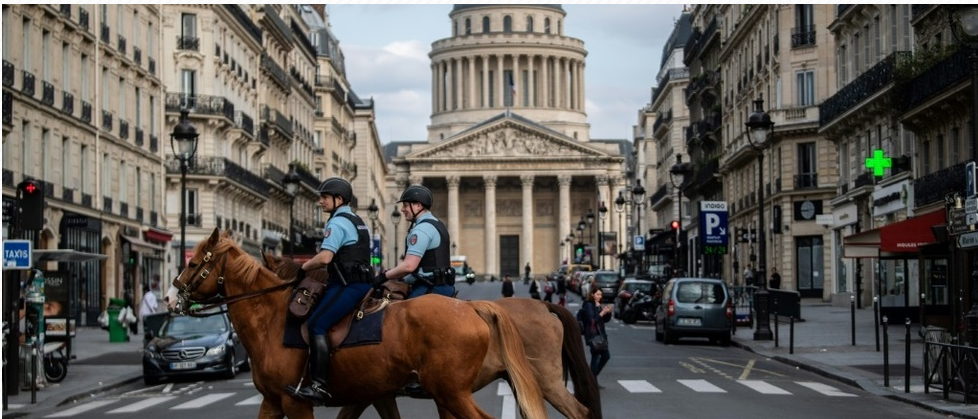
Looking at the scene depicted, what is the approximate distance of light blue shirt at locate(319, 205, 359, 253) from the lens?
11.9 m

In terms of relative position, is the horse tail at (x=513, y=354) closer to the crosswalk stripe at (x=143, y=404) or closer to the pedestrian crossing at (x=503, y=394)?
the pedestrian crossing at (x=503, y=394)

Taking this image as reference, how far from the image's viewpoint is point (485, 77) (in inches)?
7736

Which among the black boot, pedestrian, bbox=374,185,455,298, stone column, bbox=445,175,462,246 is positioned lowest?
the black boot

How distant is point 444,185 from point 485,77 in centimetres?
2184

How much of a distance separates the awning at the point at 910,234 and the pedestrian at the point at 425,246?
71.8 ft

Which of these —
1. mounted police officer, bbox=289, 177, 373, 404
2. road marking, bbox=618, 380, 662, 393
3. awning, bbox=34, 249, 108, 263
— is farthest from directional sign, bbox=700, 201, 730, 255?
mounted police officer, bbox=289, 177, 373, 404

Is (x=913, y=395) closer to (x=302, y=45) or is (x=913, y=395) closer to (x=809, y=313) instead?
(x=809, y=313)

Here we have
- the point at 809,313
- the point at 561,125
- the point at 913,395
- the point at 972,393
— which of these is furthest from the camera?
the point at 561,125

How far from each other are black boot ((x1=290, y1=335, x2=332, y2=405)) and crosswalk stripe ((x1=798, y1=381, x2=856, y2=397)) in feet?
39.5

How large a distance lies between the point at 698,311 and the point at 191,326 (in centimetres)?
1284

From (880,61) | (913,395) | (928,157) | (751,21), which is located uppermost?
(751,21)

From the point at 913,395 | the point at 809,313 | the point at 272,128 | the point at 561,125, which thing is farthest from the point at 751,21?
the point at 561,125

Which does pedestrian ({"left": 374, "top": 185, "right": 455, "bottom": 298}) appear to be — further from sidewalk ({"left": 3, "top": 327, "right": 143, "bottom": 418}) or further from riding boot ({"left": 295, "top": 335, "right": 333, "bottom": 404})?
sidewalk ({"left": 3, "top": 327, "right": 143, "bottom": 418})

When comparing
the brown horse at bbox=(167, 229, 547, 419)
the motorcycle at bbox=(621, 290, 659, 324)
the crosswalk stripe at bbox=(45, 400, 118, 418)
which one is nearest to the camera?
the brown horse at bbox=(167, 229, 547, 419)
